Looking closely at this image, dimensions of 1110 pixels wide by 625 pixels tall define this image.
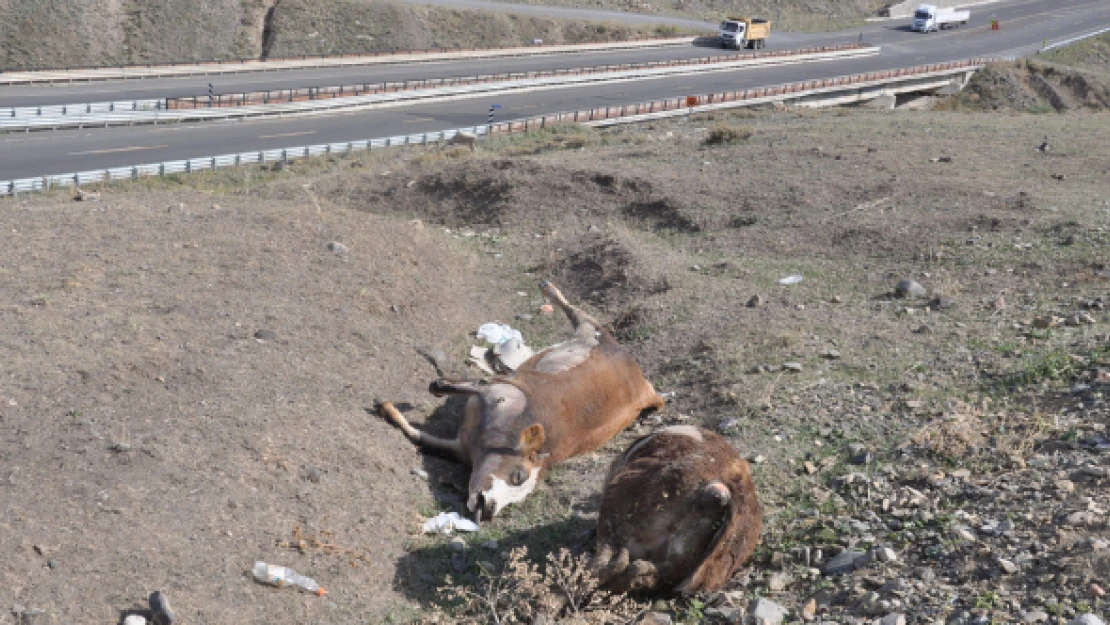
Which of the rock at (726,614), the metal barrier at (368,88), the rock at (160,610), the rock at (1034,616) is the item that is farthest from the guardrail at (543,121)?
the rock at (1034,616)

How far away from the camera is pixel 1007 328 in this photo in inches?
514

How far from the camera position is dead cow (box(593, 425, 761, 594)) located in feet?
27.2

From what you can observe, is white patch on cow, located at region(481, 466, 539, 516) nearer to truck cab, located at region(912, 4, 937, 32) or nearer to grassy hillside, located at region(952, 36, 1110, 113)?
grassy hillside, located at region(952, 36, 1110, 113)

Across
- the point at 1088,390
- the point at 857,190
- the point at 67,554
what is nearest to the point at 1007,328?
the point at 1088,390

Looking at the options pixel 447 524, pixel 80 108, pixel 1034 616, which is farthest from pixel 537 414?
pixel 80 108

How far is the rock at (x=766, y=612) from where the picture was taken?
784 cm

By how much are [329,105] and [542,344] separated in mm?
26595

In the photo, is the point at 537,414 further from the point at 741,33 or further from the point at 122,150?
the point at 741,33

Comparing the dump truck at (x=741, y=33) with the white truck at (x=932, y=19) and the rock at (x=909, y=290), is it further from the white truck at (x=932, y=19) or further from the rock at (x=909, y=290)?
the rock at (x=909, y=290)

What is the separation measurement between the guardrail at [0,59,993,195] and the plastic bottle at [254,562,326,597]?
59.6 ft

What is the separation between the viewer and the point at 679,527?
8391mm

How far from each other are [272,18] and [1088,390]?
2028 inches

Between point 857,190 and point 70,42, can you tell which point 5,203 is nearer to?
point 857,190

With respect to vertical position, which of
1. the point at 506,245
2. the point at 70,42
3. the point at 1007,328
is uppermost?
the point at 1007,328
